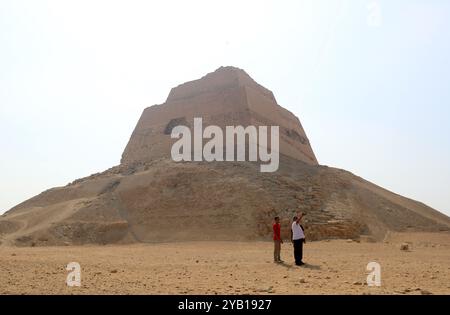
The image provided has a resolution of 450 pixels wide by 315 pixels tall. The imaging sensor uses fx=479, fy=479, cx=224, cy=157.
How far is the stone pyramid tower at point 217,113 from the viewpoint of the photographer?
28406mm

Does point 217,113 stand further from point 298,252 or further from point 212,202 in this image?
point 298,252

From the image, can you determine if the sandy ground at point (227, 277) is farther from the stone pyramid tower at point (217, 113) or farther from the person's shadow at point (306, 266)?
the stone pyramid tower at point (217, 113)

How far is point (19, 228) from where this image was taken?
21109mm

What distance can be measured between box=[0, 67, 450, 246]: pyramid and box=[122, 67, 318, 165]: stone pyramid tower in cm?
10

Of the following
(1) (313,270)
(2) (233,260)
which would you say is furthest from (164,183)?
(1) (313,270)

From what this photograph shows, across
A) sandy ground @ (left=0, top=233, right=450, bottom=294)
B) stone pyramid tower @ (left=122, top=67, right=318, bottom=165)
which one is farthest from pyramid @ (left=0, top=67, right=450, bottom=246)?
sandy ground @ (left=0, top=233, right=450, bottom=294)

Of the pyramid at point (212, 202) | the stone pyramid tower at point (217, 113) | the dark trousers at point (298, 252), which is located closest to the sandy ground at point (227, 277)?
the dark trousers at point (298, 252)

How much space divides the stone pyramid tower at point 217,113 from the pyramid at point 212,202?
0.10 metres

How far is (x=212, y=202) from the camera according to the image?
2045cm

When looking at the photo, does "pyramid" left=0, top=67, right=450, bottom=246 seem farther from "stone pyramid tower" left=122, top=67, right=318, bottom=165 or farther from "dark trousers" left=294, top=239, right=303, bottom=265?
"dark trousers" left=294, top=239, right=303, bottom=265

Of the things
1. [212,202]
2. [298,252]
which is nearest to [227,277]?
[298,252]

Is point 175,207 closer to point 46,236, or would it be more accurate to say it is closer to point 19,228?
point 46,236

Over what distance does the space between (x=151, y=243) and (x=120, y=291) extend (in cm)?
1199

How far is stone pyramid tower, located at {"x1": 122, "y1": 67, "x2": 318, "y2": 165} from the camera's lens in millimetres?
28406
